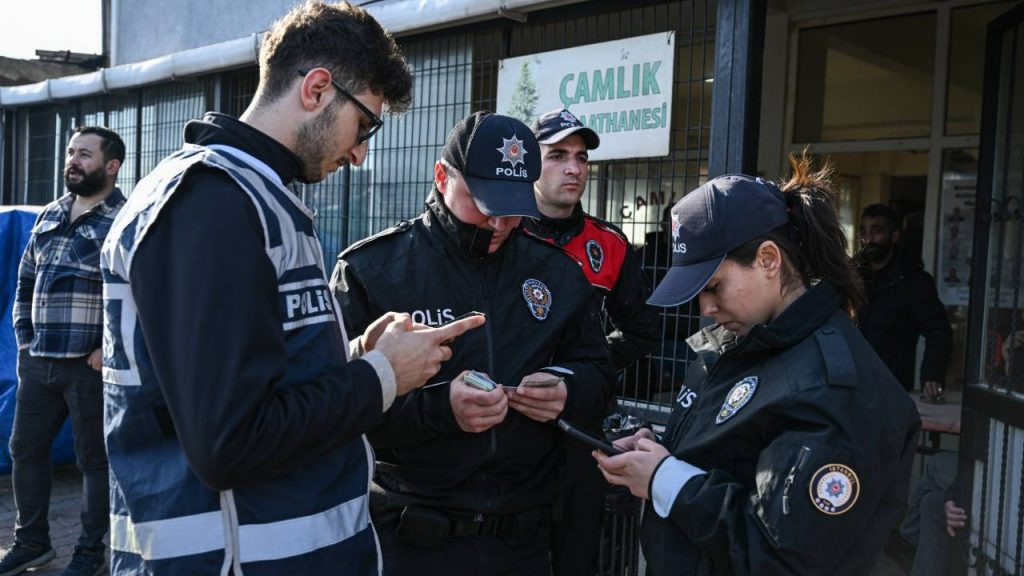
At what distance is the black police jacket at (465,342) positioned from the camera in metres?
2.48

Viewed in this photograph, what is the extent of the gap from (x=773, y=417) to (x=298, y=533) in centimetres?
103

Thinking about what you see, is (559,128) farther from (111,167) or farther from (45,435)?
(45,435)

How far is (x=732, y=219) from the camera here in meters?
1.94

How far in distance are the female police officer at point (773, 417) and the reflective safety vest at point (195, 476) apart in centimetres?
76

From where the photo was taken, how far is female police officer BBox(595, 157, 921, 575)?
1.70 meters

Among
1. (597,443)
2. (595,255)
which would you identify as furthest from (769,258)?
(595,255)

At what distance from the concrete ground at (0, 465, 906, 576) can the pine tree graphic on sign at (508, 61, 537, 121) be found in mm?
3342

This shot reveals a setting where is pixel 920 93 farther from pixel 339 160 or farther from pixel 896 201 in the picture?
pixel 339 160

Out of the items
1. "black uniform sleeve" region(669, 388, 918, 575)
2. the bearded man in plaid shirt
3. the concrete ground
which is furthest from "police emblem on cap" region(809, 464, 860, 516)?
the bearded man in plaid shirt

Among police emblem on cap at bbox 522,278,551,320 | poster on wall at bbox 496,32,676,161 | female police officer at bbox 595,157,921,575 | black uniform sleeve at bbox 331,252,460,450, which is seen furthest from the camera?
poster on wall at bbox 496,32,676,161

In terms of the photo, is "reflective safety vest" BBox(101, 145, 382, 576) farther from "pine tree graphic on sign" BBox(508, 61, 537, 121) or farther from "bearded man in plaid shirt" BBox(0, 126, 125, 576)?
"pine tree graphic on sign" BBox(508, 61, 537, 121)

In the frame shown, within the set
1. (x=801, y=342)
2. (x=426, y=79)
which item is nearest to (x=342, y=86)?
(x=801, y=342)

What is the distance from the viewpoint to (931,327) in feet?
18.0

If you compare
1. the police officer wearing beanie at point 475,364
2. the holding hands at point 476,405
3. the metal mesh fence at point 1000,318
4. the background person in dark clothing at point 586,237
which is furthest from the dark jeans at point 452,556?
the metal mesh fence at point 1000,318
